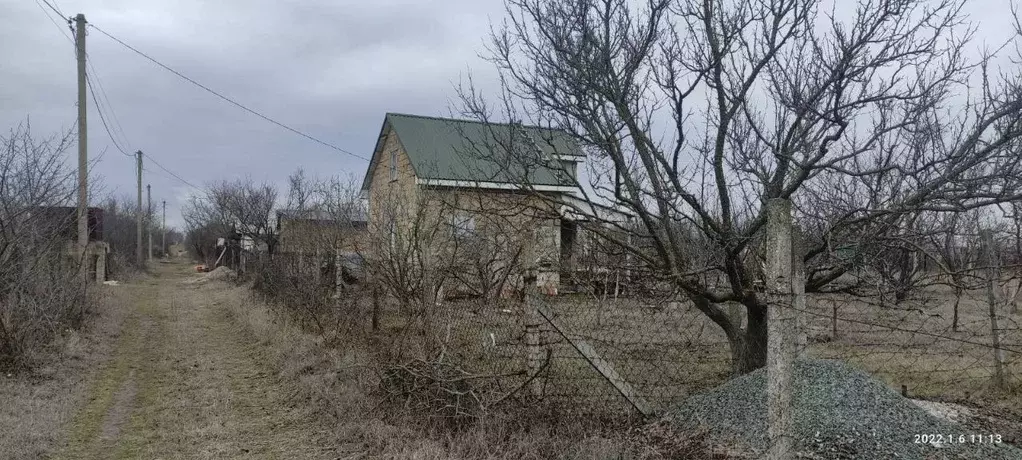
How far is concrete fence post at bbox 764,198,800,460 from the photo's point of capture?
2951mm

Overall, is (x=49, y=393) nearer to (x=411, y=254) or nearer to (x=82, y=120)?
(x=411, y=254)

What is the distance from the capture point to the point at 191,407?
6621mm

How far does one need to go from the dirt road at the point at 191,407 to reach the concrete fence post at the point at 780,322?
3.36m

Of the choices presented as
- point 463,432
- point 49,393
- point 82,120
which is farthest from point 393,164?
point 463,432

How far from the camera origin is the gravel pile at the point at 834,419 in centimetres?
415

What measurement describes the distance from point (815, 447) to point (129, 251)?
38915 millimetres

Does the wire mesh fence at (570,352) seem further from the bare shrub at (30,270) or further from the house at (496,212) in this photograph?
the bare shrub at (30,270)

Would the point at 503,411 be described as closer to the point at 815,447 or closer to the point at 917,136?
the point at 815,447

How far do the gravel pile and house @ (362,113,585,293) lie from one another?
1.57 m

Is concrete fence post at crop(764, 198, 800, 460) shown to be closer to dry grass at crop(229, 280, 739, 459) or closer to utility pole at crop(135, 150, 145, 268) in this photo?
dry grass at crop(229, 280, 739, 459)

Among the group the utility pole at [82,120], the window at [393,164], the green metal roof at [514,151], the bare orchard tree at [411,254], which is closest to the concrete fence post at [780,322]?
the green metal roof at [514,151]

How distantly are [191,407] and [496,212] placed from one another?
3665 millimetres

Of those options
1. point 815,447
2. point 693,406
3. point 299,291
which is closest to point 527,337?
point 693,406

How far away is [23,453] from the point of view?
16.1 ft
